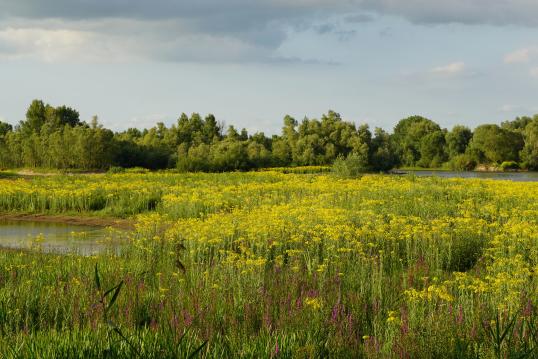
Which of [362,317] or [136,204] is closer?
[362,317]

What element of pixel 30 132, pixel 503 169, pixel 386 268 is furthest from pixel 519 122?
pixel 386 268

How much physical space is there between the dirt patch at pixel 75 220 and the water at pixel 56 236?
506mm

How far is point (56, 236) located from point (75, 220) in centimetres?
440

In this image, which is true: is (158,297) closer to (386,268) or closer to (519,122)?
(386,268)

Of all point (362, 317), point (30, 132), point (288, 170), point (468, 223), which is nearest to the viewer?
point (362, 317)

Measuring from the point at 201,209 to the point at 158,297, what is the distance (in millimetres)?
13543

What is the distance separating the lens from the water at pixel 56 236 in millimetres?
14680

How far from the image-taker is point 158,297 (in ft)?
24.4

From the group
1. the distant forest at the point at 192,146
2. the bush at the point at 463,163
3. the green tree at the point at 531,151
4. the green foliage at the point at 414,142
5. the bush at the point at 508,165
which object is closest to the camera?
the distant forest at the point at 192,146

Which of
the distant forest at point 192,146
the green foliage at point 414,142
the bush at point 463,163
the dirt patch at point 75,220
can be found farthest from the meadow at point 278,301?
the green foliage at point 414,142

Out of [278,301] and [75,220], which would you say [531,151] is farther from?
[278,301]

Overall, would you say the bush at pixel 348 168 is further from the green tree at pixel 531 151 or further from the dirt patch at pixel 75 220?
the green tree at pixel 531 151

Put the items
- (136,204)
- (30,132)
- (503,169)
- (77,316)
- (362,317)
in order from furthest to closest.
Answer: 1. (503,169)
2. (30,132)
3. (136,204)
4. (362,317)
5. (77,316)

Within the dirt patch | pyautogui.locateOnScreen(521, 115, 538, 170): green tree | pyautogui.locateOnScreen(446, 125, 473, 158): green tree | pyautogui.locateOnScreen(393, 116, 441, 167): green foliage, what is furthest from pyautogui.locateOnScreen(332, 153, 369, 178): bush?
pyautogui.locateOnScreen(393, 116, 441, 167): green foliage
